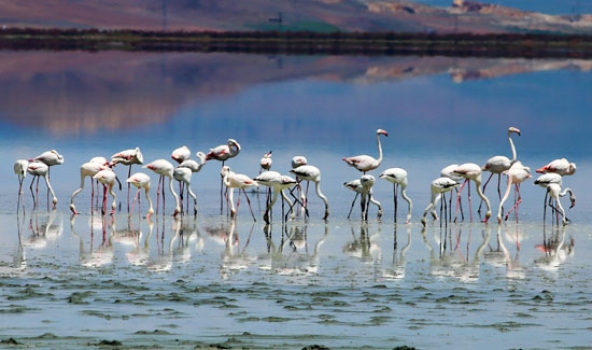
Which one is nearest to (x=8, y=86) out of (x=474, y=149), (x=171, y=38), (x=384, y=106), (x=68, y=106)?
(x=68, y=106)

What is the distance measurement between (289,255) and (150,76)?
4699cm

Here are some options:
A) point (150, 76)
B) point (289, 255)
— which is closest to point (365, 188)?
point (289, 255)

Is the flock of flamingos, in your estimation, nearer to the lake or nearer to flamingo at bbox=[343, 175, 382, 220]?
flamingo at bbox=[343, 175, 382, 220]

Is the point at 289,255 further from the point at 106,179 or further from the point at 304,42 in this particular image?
the point at 304,42

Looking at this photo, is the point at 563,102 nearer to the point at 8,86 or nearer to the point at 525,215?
the point at 8,86

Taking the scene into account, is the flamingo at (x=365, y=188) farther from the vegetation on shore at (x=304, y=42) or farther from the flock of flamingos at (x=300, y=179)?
the vegetation on shore at (x=304, y=42)

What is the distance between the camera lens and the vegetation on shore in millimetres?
101950

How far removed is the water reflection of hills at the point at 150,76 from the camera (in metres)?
38.1

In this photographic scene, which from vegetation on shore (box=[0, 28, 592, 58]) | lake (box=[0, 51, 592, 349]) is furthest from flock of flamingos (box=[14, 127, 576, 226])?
vegetation on shore (box=[0, 28, 592, 58])

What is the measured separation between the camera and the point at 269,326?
35.3 feet

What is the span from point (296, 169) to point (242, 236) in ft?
7.70

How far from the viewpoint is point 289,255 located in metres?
15.0

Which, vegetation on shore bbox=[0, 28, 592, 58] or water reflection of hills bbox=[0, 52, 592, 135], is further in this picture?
vegetation on shore bbox=[0, 28, 592, 58]

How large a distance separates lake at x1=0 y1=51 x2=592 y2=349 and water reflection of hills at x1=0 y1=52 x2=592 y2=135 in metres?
0.76
